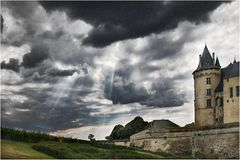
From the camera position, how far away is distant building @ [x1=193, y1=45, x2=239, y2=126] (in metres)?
62.6

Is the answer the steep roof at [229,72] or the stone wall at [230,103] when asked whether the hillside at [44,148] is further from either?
the steep roof at [229,72]

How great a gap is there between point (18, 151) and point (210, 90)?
39.8m

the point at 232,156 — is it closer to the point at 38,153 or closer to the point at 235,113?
the point at 235,113

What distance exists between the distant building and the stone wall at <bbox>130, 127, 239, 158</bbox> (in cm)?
714

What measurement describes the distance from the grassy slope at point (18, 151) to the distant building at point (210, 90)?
112 feet

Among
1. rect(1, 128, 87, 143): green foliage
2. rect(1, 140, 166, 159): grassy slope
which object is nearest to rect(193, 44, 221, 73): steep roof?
rect(1, 140, 166, 159): grassy slope

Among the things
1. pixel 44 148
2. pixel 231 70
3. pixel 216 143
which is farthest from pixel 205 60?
pixel 44 148

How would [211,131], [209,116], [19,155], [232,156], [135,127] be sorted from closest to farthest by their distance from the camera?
1. [19,155]
2. [232,156]
3. [211,131]
4. [209,116]
5. [135,127]

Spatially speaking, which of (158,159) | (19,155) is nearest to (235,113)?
(158,159)

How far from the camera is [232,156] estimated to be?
50312 mm

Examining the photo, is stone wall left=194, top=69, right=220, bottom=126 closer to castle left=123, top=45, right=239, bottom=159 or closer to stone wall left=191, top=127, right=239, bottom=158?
castle left=123, top=45, right=239, bottom=159

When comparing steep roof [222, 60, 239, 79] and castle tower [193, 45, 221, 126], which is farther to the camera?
castle tower [193, 45, 221, 126]

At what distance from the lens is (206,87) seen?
65.1m

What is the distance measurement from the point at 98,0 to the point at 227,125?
26.3m
